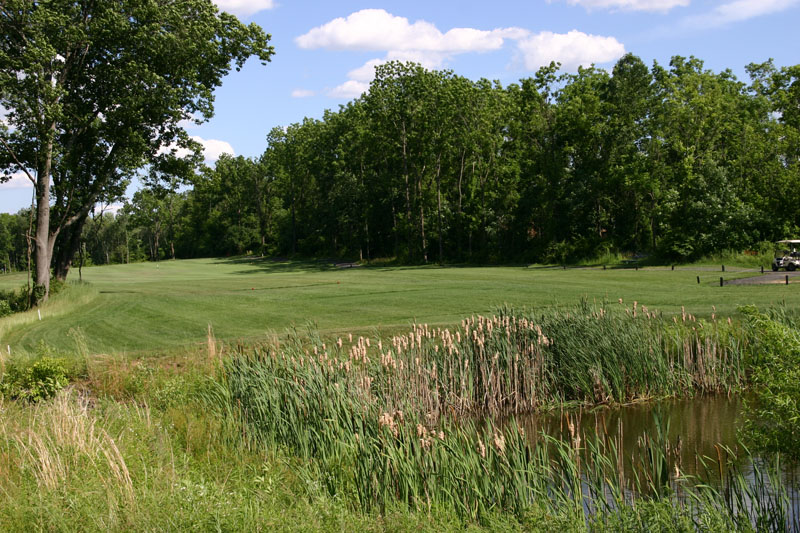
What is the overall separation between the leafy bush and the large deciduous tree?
15.5m

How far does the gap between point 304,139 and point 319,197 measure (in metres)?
7.94

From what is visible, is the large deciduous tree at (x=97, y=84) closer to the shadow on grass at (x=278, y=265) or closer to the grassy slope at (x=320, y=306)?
the grassy slope at (x=320, y=306)

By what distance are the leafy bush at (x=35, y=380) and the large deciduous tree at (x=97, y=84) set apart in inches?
611

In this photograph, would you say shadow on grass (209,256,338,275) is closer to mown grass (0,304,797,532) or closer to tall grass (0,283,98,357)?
tall grass (0,283,98,357)

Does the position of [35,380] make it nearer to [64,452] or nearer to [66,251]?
[64,452]

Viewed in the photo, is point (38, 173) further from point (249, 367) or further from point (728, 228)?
point (728, 228)

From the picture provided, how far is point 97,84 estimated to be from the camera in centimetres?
2945

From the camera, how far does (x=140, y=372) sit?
42.0 feet

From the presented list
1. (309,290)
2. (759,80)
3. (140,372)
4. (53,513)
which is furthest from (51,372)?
(759,80)

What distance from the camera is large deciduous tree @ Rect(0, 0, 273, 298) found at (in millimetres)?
25484

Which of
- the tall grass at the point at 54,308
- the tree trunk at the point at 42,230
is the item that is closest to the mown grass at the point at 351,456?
the tall grass at the point at 54,308

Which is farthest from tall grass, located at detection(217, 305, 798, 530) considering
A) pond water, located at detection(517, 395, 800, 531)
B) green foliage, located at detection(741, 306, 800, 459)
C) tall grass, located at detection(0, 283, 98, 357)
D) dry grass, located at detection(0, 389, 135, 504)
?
tall grass, located at detection(0, 283, 98, 357)

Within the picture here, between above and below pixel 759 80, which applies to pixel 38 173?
below

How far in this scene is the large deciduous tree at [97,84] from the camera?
2548 cm
